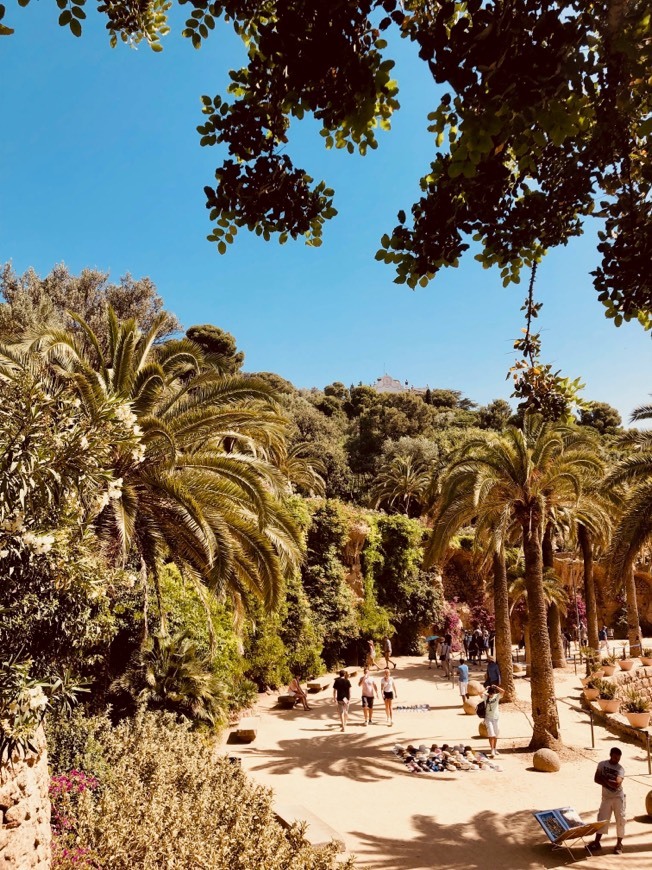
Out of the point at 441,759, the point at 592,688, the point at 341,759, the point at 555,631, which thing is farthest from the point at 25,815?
the point at 555,631

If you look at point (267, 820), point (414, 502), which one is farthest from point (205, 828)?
point (414, 502)

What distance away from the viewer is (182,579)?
1234cm

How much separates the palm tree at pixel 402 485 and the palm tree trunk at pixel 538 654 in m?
21.7

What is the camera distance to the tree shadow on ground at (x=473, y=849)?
650 centimetres

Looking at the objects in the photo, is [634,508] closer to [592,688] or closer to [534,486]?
[534,486]

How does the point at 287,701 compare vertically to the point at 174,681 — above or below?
below

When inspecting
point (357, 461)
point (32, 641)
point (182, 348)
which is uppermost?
point (357, 461)

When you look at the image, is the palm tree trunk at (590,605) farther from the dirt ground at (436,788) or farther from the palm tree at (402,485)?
the palm tree at (402,485)

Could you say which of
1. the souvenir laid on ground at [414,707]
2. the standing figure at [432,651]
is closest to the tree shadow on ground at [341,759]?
the souvenir laid on ground at [414,707]

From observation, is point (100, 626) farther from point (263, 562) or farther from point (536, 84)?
point (536, 84)

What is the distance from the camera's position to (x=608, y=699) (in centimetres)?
1396

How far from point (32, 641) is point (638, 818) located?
336 inches

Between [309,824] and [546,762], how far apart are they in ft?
17.8

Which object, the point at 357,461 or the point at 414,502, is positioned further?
the point at 357,461
